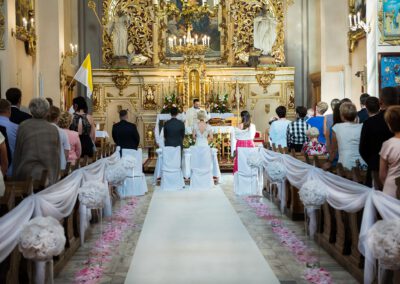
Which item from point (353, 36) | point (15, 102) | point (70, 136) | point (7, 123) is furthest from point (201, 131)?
point (7, 123)

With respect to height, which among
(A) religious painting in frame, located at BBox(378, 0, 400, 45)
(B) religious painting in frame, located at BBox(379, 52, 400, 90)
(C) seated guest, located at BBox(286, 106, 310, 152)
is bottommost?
(C) seated guest, located at BBox(286, 106, 310, 152)

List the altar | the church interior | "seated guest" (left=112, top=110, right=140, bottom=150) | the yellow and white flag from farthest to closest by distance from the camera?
the altar
the yellow and white flag
"seated guest" (left=112, top=110, right=140, bottom=150)
the church interior

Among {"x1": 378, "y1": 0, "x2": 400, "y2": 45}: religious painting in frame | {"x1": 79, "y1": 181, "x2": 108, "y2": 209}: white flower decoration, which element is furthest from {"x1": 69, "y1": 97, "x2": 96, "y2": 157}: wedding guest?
{"x1": 378, "y1": 0, "x2": 400, "y2": 45}: religious painting in frame

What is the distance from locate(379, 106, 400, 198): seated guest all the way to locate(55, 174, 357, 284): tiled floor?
1090 mm

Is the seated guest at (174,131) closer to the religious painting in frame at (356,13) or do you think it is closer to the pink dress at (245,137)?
the pink dress at (245,137)

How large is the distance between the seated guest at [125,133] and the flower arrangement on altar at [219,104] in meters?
6.93

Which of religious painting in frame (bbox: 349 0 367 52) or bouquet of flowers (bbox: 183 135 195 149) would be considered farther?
religious painting in frame (bbox: 349 0 367 52)

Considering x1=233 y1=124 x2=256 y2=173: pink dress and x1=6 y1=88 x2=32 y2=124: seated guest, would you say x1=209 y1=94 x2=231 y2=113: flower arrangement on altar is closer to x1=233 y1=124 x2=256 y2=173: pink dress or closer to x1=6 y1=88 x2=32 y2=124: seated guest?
x1=233 y1=124 x2=256 y2=173: pink dress

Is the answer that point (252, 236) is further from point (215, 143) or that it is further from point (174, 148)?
point (215, 143)

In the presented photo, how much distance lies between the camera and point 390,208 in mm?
4762

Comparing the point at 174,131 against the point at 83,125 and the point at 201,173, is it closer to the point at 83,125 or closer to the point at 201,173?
the point at 201,173

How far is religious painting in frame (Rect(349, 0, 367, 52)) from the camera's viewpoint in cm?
1586

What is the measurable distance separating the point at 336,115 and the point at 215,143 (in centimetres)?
857

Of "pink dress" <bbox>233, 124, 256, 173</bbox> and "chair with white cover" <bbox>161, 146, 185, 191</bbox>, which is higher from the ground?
"pink dress" <bbox>233, 124, 256, 173</bbox>
